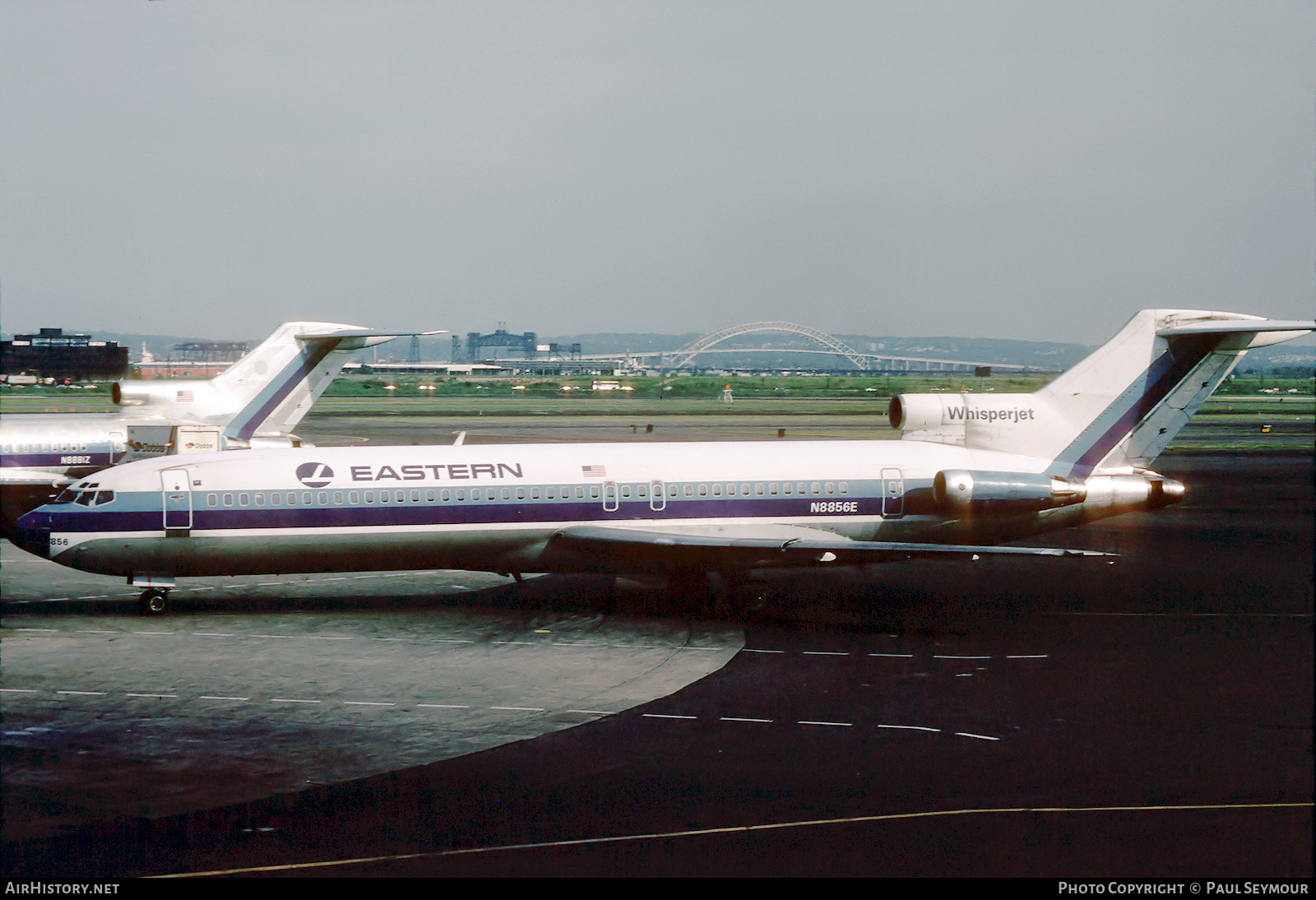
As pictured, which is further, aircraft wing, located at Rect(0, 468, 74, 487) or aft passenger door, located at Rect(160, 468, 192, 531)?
aircraft wing, located at Rect(0, 468, 74, 487)

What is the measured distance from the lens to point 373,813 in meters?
12.2

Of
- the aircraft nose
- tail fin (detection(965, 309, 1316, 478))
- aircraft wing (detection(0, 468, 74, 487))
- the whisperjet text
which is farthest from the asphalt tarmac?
aircraft wing (detection(0, 468, 74, 487))

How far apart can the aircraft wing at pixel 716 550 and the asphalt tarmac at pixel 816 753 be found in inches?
50.5

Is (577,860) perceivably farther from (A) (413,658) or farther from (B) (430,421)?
(B) (430,421)

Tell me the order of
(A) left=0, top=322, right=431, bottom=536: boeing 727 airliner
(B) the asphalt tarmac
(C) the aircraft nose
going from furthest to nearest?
1. (A) left=0, top=322, right=431, bottom=536: boeing 727 airliner
2. (C) the aircraft nose
3. (B) the asphalt tarmac

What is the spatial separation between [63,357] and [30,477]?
33340 mm

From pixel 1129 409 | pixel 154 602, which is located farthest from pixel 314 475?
pixel 1129 409

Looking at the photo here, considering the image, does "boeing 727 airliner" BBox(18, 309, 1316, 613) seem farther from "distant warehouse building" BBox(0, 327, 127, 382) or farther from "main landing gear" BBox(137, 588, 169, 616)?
"distant warehouse building" BBox(0, 327, 127, 382)

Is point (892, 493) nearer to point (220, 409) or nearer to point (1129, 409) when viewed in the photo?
point (1129, 409)

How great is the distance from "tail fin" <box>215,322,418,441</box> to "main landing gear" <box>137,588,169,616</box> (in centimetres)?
1297

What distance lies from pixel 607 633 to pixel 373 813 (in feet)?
Answer: 31.7

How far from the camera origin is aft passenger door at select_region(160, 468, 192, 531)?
73.5 ft

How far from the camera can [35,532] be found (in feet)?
72.8
